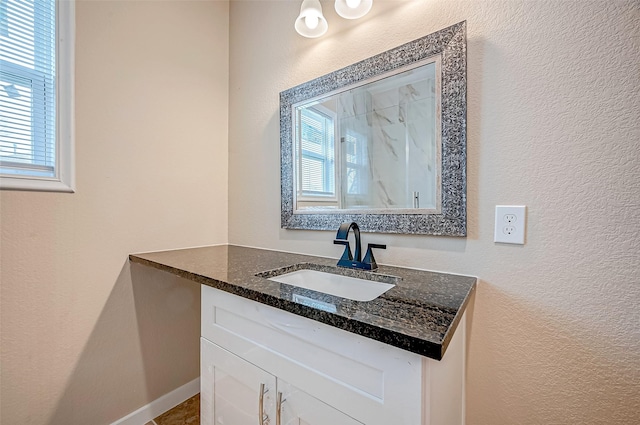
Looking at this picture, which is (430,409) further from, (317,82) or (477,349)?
(317,82)

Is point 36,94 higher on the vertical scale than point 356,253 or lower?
higher

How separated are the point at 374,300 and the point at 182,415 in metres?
1.43

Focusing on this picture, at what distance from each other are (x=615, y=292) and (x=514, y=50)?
2.40 feet

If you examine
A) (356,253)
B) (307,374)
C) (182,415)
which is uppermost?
(356,253)

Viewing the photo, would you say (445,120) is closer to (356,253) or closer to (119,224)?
(356,253)

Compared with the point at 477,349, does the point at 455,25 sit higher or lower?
higher

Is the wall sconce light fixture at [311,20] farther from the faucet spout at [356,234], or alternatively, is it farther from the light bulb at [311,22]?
the faucet spout at [356,234]

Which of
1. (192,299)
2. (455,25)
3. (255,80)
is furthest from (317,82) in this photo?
(192,299)

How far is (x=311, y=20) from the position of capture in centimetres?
118

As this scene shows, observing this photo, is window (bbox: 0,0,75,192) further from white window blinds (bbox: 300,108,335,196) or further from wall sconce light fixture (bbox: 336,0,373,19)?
wall sconce light fixture (bbox: 336,0,373,19)

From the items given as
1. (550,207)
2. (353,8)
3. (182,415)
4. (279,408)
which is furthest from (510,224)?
(182,415)

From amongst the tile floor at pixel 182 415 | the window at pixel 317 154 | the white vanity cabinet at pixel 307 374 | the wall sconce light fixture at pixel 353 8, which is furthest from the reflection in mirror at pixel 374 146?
the tile floor at pixel 182 415

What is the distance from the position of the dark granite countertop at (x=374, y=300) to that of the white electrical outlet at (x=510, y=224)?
0.17m

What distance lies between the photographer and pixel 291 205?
1369 mm
